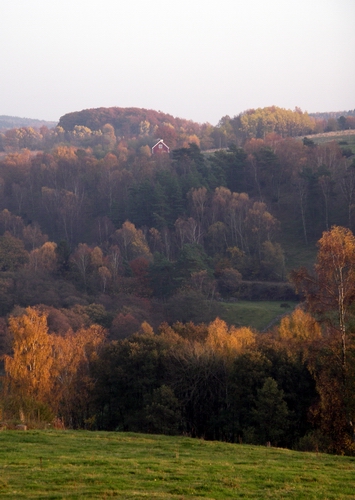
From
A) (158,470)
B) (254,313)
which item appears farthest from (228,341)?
(158,470)

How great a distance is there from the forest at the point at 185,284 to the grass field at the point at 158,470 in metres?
3.61

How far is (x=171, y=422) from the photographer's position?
21578 mm

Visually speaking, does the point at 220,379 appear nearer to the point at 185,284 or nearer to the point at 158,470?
the point at 158,470

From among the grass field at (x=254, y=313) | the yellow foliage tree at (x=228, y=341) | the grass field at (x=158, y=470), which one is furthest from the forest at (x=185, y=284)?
the grass field at (x=158, y=470)

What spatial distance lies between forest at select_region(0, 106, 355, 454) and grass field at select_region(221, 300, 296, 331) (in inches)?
55.1

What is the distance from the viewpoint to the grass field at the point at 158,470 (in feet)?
27.3

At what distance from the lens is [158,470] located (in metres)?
9.62

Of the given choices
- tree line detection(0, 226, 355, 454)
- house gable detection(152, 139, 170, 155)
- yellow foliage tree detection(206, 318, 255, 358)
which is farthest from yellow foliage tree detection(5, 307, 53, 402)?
house gable detection(152, 139, 170, 155)

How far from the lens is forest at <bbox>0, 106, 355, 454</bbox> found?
61.2 ft

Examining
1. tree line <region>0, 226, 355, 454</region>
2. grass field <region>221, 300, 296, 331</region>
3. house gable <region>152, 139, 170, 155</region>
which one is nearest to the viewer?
tree line <region>0, 226, 355, 454</region>

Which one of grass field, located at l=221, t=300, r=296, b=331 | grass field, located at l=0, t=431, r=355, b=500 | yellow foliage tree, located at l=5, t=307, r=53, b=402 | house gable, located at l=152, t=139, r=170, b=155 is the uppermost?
house gable, located at l=152, t=139, r=170, b=155

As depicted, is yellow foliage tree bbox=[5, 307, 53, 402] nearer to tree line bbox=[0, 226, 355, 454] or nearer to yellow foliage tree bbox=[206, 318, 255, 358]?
tree line bbox=[0, 226, 355, 454]

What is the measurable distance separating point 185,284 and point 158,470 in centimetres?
3915

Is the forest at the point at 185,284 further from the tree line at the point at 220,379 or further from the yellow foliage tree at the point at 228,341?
the yellow foliage tree at the point at 228,341
